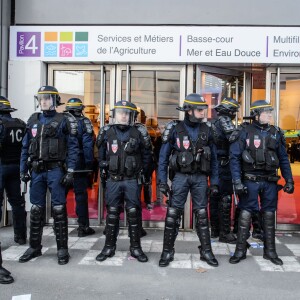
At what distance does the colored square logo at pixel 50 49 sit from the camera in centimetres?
697

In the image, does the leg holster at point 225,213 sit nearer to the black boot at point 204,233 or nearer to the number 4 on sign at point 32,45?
the black boot at point 204,233

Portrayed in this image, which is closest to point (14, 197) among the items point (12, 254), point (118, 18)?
point (12, 254)

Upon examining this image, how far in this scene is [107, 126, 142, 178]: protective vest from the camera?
5266 mm

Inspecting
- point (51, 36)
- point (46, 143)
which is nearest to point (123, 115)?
point (46, 143)

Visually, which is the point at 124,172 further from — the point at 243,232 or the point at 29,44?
the point at 29,44

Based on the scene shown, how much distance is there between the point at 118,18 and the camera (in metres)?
6.89

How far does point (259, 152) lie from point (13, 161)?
11.1 ft

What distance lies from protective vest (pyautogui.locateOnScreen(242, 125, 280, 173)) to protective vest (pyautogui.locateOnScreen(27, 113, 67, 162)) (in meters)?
2.33

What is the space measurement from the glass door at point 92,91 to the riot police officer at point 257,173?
2.69 meters

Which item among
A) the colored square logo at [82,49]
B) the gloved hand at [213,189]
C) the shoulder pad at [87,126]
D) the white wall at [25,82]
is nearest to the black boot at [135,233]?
the gloved hand at [213,189]

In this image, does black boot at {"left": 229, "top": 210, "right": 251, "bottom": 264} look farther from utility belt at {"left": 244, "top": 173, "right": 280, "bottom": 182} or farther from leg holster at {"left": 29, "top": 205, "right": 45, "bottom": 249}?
leg holster at {"left": 29, "top": 205, "right": 45, "bottom": 249}

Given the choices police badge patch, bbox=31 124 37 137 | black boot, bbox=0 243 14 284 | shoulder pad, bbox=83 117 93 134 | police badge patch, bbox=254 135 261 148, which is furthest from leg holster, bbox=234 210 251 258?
police badge patch, bbox=31 124 37 137

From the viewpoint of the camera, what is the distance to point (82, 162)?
21.5 ft

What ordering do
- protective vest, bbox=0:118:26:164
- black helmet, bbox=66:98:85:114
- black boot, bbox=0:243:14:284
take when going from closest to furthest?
black boot, bbox=0:243:14:284 → protective vest, bbox=0:118:26:164 → black helmet, bbox=66:98:85:114
